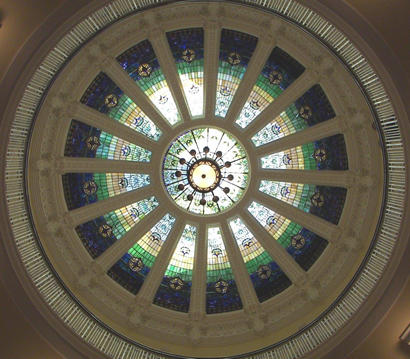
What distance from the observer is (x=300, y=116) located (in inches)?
568

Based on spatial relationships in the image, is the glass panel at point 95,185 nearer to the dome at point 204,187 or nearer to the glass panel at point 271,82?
the dome at point 204,187

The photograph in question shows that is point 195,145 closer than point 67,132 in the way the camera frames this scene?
No

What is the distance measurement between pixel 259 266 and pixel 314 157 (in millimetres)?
4314

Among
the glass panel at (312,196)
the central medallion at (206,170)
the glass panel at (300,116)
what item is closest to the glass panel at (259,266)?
the central medallion at (206,170)

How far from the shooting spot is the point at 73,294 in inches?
498

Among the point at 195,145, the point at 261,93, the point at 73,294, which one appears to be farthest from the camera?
the point at 195,145

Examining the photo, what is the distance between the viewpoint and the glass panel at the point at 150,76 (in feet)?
45.4

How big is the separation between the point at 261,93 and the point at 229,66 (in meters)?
1.47

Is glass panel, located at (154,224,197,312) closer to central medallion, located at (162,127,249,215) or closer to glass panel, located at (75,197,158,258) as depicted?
central medallion, located at (162,127,249,215)

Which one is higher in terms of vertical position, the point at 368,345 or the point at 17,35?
the point at 17,35

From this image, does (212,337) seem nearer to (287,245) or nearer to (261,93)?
(287,245)

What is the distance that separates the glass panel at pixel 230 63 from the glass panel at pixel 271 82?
2.13 ft

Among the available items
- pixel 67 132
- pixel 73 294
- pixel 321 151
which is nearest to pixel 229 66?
pixel 321 151

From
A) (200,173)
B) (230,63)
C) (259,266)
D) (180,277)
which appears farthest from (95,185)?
(259,266)
